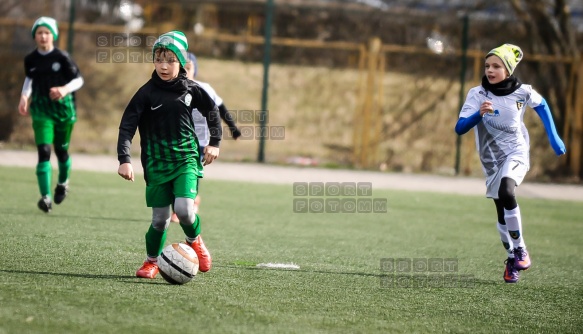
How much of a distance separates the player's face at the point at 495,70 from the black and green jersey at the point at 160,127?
8.66 ft

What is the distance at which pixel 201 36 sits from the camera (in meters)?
18.8

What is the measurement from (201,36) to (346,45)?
10.8 ft

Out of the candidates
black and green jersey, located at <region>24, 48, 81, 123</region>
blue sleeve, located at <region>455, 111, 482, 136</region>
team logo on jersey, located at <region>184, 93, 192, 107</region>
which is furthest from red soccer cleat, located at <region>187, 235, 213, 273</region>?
black and green jersey, located at <region>24, 48, 81, 123</region>

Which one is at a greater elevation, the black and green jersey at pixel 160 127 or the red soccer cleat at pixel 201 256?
the black and green jersey at pixel 160 127

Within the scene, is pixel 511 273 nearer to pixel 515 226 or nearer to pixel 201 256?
pixel 515 226

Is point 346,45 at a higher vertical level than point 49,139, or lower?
higher

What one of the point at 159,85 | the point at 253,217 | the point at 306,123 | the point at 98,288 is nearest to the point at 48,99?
the point at 253,217

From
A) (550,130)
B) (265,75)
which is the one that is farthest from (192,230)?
(265,75)

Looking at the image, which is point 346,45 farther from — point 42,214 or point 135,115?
point 135,115

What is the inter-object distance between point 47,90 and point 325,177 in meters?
6.90
